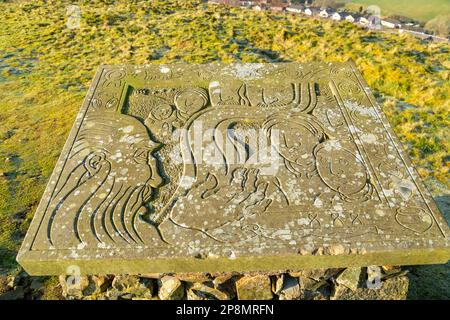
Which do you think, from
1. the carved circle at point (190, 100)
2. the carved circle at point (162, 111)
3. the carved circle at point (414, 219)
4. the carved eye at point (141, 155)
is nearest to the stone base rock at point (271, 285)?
the carved circle at point (414, 219)

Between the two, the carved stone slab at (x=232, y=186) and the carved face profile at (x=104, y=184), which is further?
the carved face profile at (x=104, y=184)

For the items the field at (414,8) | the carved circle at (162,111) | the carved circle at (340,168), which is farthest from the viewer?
the field at (414,8)

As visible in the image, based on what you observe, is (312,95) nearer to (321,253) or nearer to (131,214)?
(321,253)

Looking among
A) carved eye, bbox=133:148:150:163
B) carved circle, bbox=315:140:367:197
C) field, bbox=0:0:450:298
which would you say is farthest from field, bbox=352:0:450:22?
carved eye, bbox=133:148:150:163

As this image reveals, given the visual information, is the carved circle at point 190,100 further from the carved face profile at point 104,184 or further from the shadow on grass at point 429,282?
the shadow on grass at point 429,282

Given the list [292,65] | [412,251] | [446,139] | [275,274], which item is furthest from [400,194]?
[446,139]

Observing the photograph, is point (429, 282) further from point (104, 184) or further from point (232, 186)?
point (104, 184)
